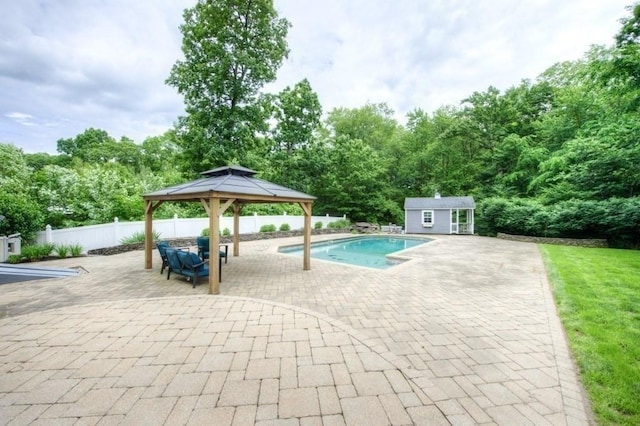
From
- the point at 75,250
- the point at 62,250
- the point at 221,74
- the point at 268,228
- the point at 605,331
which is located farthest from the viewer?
the point at 268,228

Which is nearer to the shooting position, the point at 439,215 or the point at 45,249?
the point at 45,249

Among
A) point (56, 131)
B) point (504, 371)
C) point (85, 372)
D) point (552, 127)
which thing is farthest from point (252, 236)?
point (56, 131)

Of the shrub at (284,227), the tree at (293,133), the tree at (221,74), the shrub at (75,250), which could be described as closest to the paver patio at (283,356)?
the shrub at (75,250)

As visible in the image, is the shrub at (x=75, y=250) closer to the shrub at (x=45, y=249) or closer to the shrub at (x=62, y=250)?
the shrub at (x=62, y=250)

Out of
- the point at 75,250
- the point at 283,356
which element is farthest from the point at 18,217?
the point at 283,356

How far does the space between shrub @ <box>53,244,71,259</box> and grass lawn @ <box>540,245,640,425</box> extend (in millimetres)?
12457

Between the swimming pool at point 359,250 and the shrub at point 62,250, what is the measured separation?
289 inches

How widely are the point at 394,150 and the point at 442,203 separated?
35.7ft

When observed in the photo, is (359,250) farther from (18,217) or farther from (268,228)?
(18,217)

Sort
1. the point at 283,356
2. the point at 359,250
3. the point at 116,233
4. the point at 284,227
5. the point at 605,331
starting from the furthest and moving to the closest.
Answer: the point at 284,227 < the point at 359,250 < the point at 116,233 < the point at 605,331 < the point at 283,356

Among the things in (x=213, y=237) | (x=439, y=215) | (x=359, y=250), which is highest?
(x=439, y=215)

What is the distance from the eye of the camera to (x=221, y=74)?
51.1ft

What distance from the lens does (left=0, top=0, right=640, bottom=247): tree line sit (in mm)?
11875

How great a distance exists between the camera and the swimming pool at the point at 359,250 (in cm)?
1085
